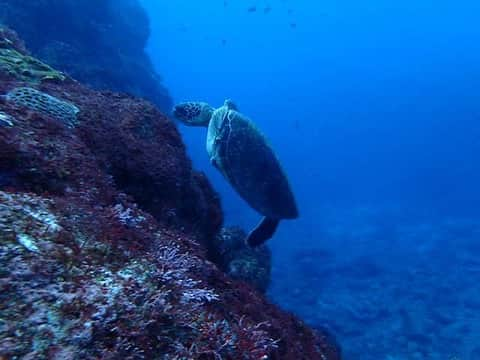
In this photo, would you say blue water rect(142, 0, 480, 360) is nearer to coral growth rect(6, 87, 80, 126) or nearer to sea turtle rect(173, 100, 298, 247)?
sea turtle rect(173, 100, 298, 247)

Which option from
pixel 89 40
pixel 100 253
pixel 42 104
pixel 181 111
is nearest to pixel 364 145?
pixel 89 40

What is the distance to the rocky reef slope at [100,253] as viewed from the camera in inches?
62.4

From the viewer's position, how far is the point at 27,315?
4.88ft

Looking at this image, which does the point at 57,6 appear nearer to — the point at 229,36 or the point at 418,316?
the point at 418,316

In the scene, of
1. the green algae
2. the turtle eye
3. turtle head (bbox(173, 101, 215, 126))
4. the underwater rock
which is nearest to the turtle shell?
turtle head (bbox(173, 101, 215, 126))

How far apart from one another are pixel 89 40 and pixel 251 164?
15117 millimetres

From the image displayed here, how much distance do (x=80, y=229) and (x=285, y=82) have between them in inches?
5059

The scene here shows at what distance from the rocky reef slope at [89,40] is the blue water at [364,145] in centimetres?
1220

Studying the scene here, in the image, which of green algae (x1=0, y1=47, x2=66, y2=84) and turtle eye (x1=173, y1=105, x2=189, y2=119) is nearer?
green algae (x1=0, y1=47, x2=66, y2=84)

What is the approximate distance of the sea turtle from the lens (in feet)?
20.3

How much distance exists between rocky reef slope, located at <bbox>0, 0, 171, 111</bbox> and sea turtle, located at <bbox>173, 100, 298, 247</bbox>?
36.6 feet

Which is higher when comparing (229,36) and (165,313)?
(229,36)

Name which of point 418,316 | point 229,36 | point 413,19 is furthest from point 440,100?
point 229,36

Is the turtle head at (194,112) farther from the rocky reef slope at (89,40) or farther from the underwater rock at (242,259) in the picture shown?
the rocky reef slope at (89,40)
